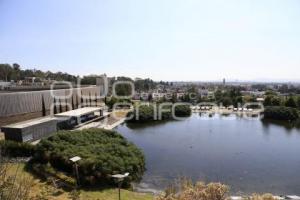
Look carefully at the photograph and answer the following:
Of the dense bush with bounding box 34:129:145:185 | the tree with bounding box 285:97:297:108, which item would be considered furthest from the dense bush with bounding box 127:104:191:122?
the dense bush with bounding box 34:129:145:185

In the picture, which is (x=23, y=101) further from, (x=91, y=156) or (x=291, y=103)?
(x=291, y=103)

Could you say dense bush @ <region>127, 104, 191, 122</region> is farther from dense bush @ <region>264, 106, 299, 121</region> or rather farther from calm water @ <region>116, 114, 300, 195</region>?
dense bush @ <region>264, 106, 299, 121</region>

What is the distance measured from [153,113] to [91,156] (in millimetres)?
18448

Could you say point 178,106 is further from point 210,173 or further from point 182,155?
point 210,173

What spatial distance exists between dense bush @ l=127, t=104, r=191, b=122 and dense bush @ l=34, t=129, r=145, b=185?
14333 mm

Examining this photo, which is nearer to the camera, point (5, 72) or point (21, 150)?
point (21, 150)

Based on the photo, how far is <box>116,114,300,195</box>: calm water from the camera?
40.7 ft

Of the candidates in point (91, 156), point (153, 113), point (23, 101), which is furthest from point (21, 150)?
point (153, 113)

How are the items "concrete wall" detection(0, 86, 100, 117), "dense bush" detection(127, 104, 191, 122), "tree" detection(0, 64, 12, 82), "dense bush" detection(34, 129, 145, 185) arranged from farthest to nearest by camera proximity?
"tree" detection(0, 64, 12, 82), "dense bush" detection(127, 104, 191, 122), "concrete wall" detection(0, 86, 100, 117), "dense bush" detection(34, 129, 145, 185)

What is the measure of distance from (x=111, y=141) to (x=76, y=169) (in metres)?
3.80

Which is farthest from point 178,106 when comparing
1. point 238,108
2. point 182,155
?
point 182,155

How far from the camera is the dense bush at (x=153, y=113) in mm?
28375

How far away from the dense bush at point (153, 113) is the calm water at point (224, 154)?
5.74 feet

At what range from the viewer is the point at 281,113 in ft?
98.0
